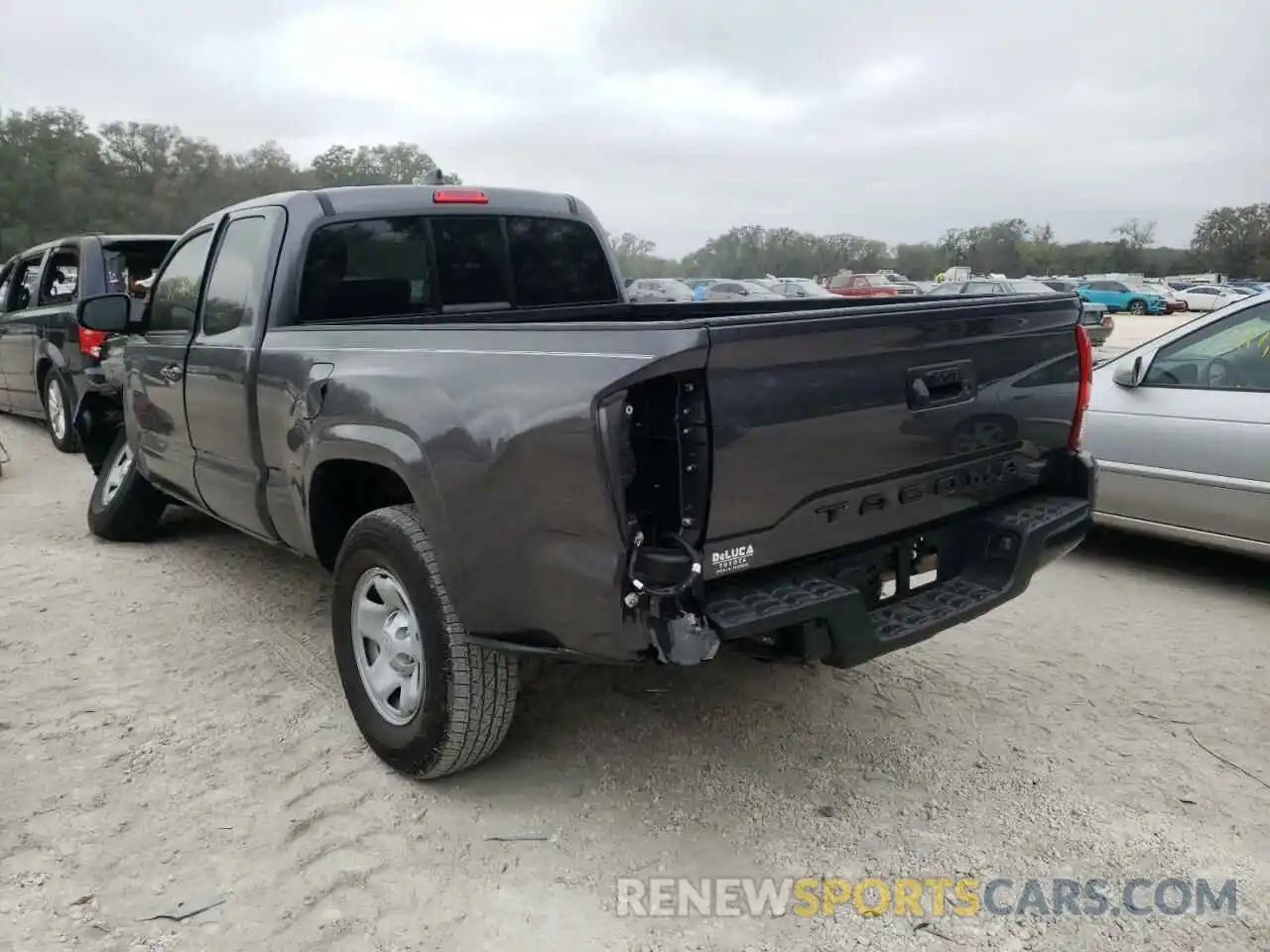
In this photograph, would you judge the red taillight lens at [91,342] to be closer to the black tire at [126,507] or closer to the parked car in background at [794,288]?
the black tire at [126,507]

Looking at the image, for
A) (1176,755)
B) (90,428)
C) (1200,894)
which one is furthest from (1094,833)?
(90,428)

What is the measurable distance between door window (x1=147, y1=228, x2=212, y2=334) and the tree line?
2726 cm

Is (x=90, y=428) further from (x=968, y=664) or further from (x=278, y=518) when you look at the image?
(x=968, y=664)

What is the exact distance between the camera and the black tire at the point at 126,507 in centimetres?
568

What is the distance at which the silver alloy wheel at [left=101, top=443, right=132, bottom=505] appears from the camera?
5777mm

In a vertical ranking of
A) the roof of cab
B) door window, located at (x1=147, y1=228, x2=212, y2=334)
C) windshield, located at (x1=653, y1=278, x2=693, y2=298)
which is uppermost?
the roof of cab

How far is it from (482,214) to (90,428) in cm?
416

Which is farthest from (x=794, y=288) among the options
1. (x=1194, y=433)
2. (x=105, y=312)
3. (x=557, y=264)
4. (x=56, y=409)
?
(x=105, y=312)

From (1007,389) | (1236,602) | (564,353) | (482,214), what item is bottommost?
(1236,602)

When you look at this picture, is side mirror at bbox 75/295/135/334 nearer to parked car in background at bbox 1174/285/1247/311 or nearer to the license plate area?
the license plate area

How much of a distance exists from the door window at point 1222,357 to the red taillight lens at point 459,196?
3.69 m

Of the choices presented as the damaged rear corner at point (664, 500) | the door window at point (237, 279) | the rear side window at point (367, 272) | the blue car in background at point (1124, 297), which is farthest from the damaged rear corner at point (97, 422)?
the blue car in background at point (1124, 297)

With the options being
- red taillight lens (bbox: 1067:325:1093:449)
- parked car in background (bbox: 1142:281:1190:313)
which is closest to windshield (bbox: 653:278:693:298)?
parked car in background (bbox: 1142:281:1190:313)

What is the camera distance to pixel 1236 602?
477 cm
